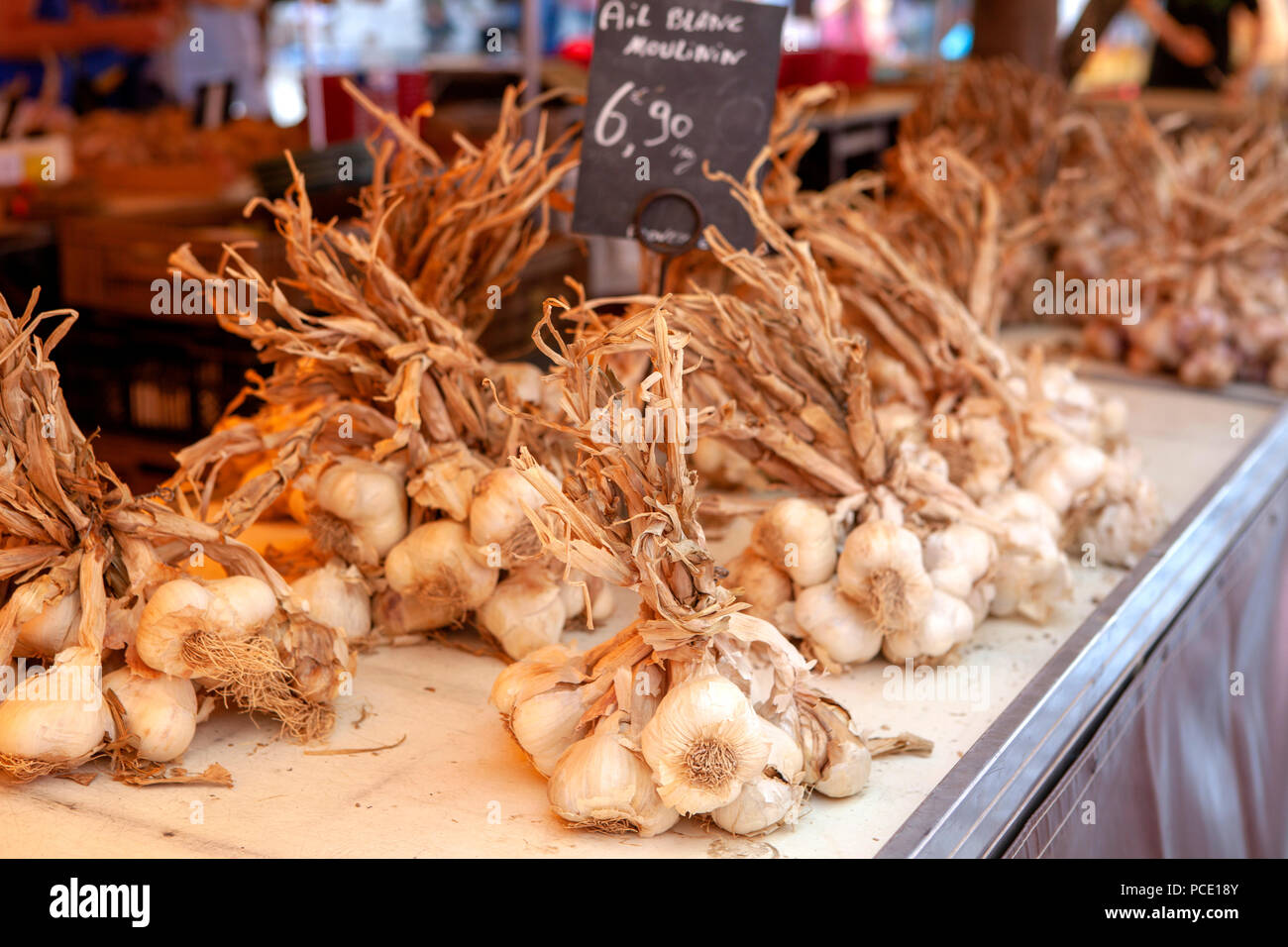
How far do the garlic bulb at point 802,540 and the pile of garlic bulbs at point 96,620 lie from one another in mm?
524

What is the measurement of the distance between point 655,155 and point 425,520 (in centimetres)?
58

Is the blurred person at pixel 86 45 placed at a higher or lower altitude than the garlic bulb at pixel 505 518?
higher

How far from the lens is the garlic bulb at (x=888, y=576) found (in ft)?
4.57

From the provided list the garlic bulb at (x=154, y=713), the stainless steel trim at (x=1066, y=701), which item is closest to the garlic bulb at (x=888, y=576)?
the stainless steel trim at (x=1066, y=701)

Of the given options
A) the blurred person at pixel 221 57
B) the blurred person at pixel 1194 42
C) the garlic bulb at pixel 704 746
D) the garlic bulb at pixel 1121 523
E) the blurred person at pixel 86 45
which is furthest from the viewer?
the blurred person at pixel 1194 42

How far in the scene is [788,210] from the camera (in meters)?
1.86

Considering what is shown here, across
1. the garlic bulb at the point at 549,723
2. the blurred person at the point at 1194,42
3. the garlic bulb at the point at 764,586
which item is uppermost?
the blurred person at the point at 1194,42

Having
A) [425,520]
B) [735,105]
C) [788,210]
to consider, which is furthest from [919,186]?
[425,520]

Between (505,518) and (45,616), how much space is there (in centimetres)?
46

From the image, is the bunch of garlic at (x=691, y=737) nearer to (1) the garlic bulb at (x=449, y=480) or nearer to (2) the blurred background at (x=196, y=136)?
(1) the garlic bulb at (x=449, y=480)

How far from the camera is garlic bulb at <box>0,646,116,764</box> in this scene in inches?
43.6
